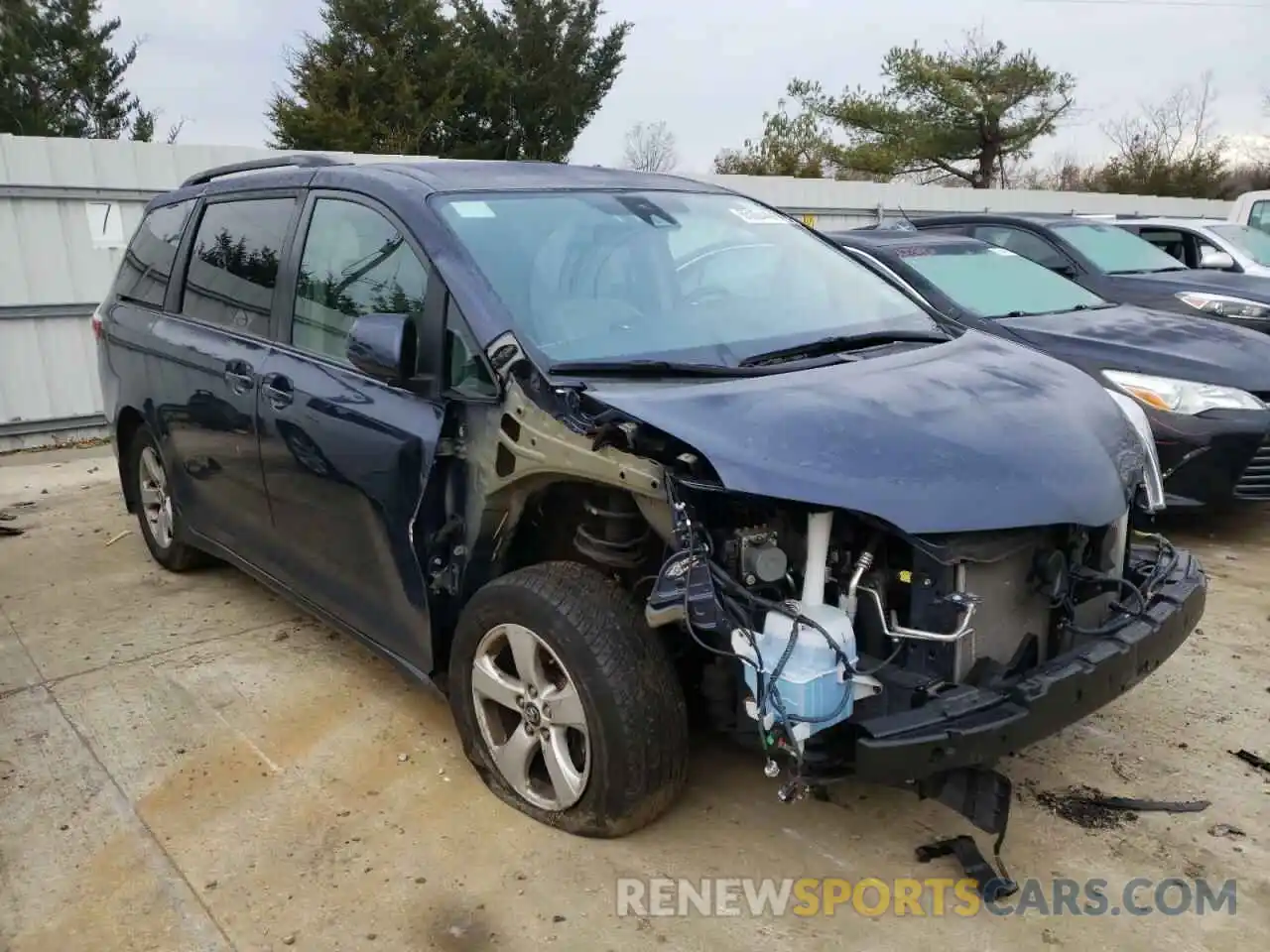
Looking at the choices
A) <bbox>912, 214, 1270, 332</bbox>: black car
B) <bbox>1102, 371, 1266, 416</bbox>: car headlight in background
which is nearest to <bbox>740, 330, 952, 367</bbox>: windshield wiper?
<bbox>1102, 371, 1266, 416</bbox>: car headlight in background

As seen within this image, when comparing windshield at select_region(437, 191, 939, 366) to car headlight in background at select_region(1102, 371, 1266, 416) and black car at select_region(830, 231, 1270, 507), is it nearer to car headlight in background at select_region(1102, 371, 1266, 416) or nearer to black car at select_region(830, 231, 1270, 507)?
black car at select_region(830, 231, 1270, 507)

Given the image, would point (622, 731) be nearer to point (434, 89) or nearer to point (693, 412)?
point (693, 412)

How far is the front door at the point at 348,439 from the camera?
3057 millimetres

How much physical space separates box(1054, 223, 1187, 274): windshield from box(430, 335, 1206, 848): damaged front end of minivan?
17.8 ft

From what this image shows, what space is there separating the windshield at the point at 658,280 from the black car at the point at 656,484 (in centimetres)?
1

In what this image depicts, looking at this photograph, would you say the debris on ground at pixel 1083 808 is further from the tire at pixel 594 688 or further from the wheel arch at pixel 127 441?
the wheel arch at pixel 127 441

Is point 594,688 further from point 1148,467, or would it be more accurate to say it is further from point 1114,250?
point 1114,250

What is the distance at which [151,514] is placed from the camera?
5082mm

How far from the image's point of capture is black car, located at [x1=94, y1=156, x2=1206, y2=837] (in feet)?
7.69

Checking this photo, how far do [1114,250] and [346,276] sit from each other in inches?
256

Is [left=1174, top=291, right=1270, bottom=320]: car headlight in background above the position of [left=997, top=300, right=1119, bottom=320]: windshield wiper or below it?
below

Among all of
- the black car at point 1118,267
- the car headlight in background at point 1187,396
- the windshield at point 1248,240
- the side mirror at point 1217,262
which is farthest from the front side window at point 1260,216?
the car headlight in background at point 1187,396

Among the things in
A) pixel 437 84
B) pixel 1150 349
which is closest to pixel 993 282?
pixel 1150 349

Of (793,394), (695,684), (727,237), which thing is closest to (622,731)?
(695,684)
